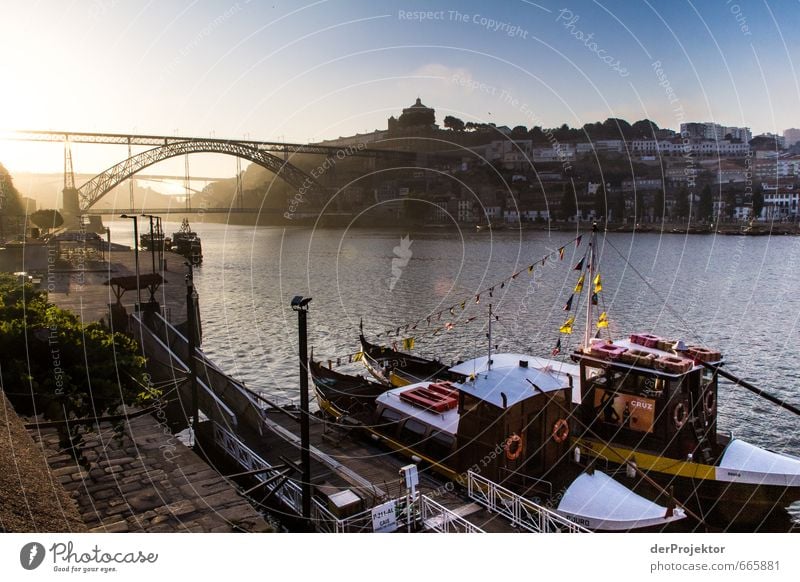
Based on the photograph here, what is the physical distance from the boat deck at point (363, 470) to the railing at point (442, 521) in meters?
0.24

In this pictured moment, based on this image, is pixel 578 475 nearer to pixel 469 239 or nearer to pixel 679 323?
pixel 679 323

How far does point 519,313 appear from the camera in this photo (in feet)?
92.7

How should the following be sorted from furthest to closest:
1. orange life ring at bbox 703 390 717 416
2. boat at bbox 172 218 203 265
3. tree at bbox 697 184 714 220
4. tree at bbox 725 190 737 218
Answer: tree at bbox 725 190 737 218 → tree at bbox 697 184 714 220 → boat at bbox 172 218 203 265 → orange life ring at bbox 703 390 717 416

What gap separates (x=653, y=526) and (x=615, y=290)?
98.1 feet

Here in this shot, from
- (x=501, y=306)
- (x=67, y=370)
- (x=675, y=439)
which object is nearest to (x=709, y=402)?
(x=675, y=439)

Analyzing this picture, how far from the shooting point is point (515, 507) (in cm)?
752

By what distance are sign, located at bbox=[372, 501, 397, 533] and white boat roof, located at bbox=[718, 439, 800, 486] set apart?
16.9 feet

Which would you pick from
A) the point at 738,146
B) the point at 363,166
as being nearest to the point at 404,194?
the point at 363,166

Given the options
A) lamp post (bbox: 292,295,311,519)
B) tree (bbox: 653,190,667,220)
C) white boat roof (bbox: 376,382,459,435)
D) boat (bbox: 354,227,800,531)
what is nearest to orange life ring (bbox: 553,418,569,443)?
boat (bbox: 354,227,800,531)

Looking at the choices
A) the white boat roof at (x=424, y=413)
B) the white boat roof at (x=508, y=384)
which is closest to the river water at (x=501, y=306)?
the white boat roof at (x=424, y=413)

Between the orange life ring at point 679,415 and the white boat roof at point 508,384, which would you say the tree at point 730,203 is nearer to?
the orange life ring at point 679,415

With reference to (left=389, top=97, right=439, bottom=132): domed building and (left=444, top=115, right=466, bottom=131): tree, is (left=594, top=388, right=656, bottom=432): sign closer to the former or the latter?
(left=389, top=97, right=439, bottom=132): domed building

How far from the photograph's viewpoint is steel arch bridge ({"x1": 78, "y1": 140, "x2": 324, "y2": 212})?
5166 cm

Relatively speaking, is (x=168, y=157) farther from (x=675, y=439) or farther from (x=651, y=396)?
(x=675, y=439)
